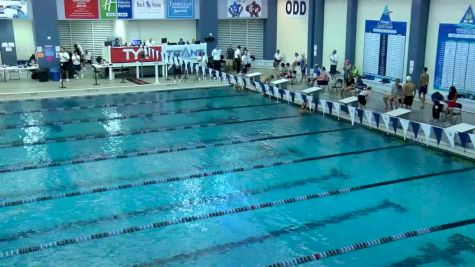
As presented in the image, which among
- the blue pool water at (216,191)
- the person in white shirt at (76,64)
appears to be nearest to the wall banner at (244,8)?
the person in white shirt at (76,64)

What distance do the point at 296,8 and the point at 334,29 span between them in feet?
8.55

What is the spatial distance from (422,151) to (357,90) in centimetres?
470

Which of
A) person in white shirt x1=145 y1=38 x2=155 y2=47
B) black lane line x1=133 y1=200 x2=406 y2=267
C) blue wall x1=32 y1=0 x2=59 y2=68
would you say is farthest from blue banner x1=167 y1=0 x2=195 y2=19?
black lane line x1=133 y1=200 x2=406 y2=267

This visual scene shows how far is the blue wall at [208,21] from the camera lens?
22250mm

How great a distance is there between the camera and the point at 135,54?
2002 centimetres

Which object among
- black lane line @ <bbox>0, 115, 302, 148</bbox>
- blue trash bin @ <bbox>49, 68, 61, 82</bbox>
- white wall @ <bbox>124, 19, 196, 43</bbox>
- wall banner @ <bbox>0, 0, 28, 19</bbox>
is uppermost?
wall banner @ <bbox>0, 0, 28, 19</bbox>

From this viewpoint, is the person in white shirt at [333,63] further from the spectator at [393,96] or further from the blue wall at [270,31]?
the blue wall at [270,31]

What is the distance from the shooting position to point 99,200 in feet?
26.5

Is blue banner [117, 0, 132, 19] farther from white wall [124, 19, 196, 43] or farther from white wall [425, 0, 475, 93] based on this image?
white wall [425, 0, 475, 93]

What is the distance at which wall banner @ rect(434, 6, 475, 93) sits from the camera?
14.4 meters

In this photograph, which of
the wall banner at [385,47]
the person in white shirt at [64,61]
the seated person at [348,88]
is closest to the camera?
the seated person at [348,88]

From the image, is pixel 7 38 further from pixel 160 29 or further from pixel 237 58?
pixel 237 58

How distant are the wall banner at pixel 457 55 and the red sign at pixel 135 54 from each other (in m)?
10.4

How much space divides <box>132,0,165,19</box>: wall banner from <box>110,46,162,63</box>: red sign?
217 cm
